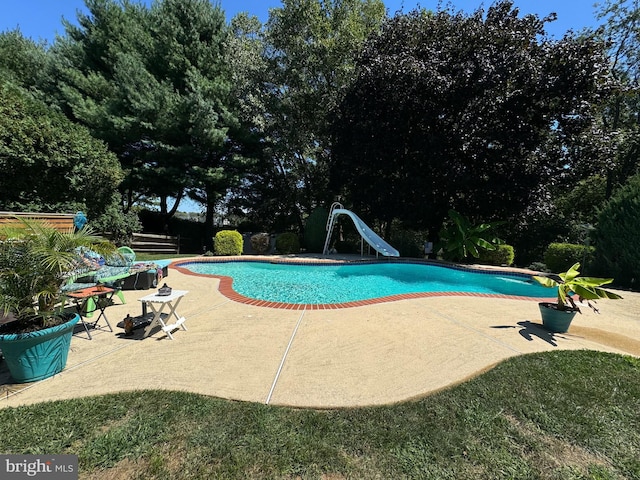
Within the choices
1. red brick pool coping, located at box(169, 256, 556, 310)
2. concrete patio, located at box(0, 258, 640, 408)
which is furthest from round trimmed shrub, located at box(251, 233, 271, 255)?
concrete patio, located at box(0, 258, 640, 408)

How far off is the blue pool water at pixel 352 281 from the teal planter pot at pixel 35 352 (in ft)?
13.2

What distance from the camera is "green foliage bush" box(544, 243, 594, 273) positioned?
11282 mm

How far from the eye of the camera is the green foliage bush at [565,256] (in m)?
11.3

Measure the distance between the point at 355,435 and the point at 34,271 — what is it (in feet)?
11.5

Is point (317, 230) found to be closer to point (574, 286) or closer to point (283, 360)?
point (574, 286)

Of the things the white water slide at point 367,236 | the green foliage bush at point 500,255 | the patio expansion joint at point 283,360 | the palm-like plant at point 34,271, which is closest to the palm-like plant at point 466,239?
the green foliage bush at point 500,255

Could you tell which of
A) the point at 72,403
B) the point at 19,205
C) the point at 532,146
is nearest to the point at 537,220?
the point at 532,146

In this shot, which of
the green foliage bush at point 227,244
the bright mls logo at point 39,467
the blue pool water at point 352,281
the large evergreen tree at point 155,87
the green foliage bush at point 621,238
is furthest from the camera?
the large evergreen tree at point 155,87

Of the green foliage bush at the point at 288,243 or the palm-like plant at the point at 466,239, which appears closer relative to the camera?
the palm-like plant at the point at 466,239

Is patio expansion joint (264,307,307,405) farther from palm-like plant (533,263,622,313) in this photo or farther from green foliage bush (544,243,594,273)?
green foliage bush (544,243,594,273)

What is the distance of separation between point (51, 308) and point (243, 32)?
71.0 ft

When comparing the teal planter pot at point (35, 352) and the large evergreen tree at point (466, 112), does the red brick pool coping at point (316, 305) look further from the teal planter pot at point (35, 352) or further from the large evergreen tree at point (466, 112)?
the large evergreen tree at point (466, 112)

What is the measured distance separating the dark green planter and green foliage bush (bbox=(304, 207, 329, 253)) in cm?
1252

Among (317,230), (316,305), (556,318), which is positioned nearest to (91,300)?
(316,305)
